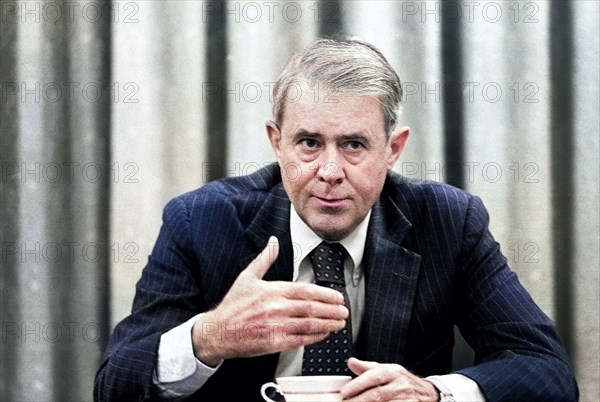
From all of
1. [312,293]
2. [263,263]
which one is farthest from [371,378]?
[263,263]

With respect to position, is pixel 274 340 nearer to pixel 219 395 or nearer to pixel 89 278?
pixel 219 395

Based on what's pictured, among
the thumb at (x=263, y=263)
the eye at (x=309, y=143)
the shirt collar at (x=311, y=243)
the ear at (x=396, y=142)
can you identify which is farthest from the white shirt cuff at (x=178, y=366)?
the ear at (x=396, y=142)

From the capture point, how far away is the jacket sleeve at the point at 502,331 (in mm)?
1286

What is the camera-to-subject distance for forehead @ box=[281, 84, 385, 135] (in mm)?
1375

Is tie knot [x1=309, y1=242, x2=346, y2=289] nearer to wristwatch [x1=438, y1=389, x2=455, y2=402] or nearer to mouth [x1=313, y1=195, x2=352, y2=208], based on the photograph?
mouth [x1=313, y1=195, x2=352, y2=208]

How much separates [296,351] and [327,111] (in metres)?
0.43

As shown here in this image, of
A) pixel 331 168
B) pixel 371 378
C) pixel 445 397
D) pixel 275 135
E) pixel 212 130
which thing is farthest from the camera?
pixel 212 130

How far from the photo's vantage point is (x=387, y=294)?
1.44 meters

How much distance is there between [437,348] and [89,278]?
0.85 metres

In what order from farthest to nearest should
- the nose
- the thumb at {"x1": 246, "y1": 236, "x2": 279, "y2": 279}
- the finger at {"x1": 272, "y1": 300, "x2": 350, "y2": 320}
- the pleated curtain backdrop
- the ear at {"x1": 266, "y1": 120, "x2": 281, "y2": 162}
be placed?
the pleated curtain backdrop → the ear at {"x1": 266, "y1": 120, "x2": 281, "y2": 162} → the nose → the thumb at {"x1": 246, "y1": 236, "x2": 279, "y2": 279} → the finger at {"x1": 272, "y1": 300, "x2": 350, "y2": 320}

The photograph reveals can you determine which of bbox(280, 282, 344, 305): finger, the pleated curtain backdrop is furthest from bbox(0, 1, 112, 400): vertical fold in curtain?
bbox(280, 282, 344, 305): finger

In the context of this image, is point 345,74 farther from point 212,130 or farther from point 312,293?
point 212,130

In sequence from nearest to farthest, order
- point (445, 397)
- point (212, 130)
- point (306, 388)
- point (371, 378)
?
point (306, 388) < point (371, 378) < point (445, 397) < point (212, 130)

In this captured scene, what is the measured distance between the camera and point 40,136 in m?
1.89
